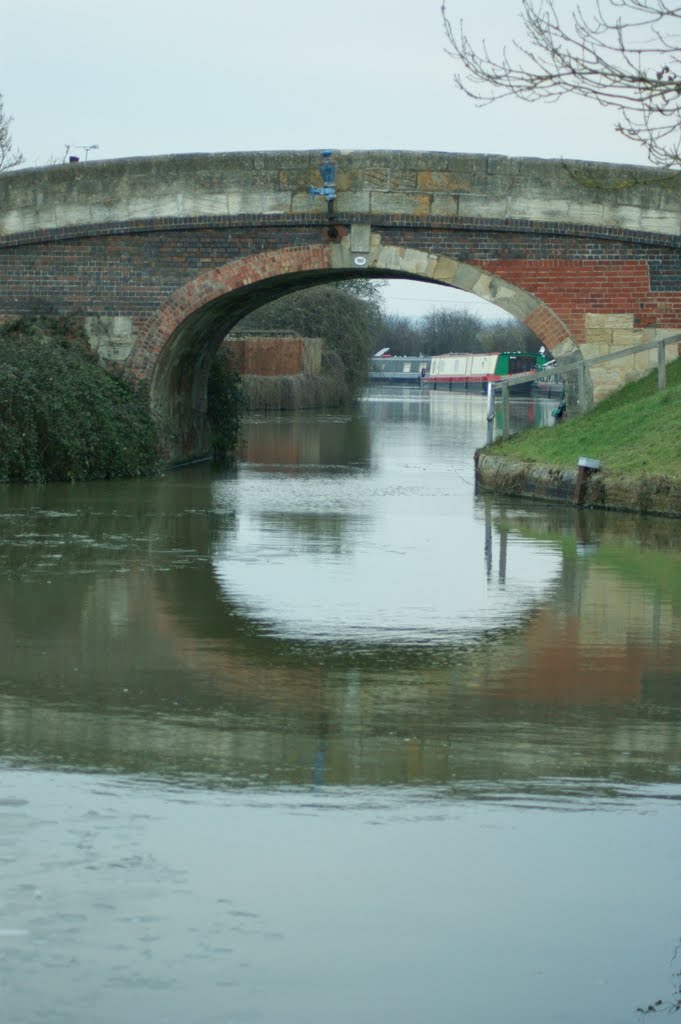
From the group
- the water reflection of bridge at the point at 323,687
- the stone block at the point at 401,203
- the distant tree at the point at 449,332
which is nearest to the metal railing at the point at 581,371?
the stone block at the point at 401,203

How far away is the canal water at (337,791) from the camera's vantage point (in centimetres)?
423

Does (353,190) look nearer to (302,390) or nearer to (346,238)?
(346,238)

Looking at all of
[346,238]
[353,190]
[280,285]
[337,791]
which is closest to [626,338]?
[346,238]

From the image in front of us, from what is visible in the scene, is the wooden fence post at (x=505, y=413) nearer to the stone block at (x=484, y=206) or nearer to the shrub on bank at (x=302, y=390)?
the stone block at (x=484, y=206)

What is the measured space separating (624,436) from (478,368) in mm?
75534

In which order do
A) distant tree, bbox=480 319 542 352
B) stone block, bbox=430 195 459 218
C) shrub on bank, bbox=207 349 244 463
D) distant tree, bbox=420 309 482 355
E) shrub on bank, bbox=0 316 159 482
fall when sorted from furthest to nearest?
distant tree, bbox=420 309 482 355 < distant tree, bbox=480 319 542 352 < shrub on bank, bbox=207 349 244 463 < stone block, bbox=430 195 459 218 < shrub on bank, bbox=0 316 159 482

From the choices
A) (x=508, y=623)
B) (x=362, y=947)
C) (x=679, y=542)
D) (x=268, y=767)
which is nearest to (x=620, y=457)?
(x=679, y=542)

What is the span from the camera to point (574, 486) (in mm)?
17656

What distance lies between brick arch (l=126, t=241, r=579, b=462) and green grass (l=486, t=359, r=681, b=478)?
4.52 feet

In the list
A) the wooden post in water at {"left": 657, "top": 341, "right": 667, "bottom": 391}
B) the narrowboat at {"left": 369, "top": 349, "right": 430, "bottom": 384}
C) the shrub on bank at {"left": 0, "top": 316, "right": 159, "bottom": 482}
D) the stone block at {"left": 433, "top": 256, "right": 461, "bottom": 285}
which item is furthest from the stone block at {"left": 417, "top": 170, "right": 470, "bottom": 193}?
the narrowboat at {"left": 369, "top": 349, "right": 430, "bottom": 384}

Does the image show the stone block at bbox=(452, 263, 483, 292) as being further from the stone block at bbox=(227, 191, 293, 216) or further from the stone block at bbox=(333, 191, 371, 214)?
the stone block at bbox=(227, 191, 293, 216)

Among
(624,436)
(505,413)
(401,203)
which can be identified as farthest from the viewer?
(401,203)

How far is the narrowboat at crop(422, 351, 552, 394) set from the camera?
88562 mm

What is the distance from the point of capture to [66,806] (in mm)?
5527
